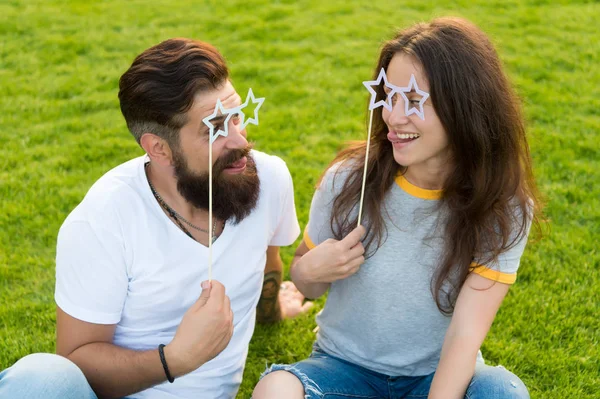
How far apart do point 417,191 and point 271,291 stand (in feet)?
3.46

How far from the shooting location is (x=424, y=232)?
2.53 m

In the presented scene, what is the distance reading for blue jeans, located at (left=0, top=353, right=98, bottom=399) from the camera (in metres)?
2.21

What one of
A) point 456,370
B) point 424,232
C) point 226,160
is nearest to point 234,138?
point 226,160

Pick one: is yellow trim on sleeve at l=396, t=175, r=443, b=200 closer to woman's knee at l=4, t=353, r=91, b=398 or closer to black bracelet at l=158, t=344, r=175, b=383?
black bracelet at l=158, t=344, r=175, b=383

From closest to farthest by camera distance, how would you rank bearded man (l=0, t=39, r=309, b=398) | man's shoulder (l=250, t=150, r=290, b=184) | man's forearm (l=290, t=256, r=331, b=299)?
bearded man (l=0, t=39, r=309, b=398) → man's forearm (l=290, t=256, r=331, b=299) → man's shoulder (l=250, t=150, r=290, b=184)

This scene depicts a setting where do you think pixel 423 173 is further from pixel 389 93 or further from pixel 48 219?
pixel 48 219

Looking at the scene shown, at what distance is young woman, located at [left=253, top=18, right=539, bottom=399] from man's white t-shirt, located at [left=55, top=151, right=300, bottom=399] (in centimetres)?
21

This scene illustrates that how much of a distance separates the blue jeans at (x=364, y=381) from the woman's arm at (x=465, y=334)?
63 millimetres

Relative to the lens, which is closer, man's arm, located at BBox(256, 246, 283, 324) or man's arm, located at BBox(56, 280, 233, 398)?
man's arm, located at BBox(56, 280, 233, 398)

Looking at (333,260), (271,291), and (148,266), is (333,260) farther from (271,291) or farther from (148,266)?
(271,291)

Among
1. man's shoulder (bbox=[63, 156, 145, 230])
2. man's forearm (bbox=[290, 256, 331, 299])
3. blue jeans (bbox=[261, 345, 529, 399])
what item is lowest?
blue jeans (bbox=[261, 345, 529, 399])

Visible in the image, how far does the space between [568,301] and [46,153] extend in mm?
3270

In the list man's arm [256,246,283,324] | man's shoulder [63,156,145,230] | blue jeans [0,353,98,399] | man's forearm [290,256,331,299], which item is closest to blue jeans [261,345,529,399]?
man's forearm [290,256,331,299]

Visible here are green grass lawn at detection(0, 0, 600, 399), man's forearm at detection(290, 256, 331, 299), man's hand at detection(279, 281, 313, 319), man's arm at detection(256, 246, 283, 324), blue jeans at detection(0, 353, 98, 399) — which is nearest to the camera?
blue jeans at detection(0, 353, 98, 399)
